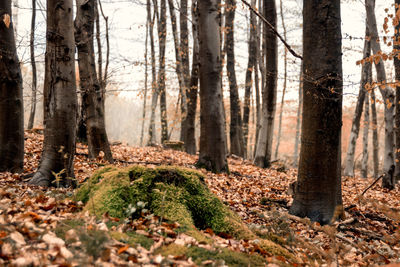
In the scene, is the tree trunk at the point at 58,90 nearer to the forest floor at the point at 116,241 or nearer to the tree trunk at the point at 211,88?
the forest floor at the point at 116,241

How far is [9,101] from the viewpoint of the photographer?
204 inches

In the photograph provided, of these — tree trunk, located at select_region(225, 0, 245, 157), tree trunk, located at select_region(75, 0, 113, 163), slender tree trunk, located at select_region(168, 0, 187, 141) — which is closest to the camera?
tree trunk, located at select_region(75, 0, 113, 163)

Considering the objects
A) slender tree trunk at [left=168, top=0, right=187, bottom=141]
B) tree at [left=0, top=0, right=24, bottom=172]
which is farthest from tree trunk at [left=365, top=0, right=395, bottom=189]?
tree at [left=0, top=0, right=24, bottom=172]

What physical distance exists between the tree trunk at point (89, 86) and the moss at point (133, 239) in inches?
189

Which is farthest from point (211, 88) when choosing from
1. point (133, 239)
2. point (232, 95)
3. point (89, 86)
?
point (232, 95)

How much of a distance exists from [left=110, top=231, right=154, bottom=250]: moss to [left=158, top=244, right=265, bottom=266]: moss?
0.14 meters

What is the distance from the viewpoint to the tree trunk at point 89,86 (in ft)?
21.5

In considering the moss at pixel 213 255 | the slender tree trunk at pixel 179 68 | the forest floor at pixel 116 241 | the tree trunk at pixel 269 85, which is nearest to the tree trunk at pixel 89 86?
the forest floor at pixel 116 241

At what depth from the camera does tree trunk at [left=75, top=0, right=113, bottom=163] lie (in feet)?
21.5

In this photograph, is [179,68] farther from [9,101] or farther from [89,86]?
[9,101]

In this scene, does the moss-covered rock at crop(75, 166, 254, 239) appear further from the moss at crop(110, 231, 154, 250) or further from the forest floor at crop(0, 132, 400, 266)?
the moss at crop(110, 231, 154, 250)

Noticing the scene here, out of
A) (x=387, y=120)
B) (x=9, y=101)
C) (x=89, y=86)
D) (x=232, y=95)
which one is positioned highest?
(x=232, y=95)

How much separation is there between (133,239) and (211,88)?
5.50 m

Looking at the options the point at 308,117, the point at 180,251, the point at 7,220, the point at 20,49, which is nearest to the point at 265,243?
the point at 180,251
